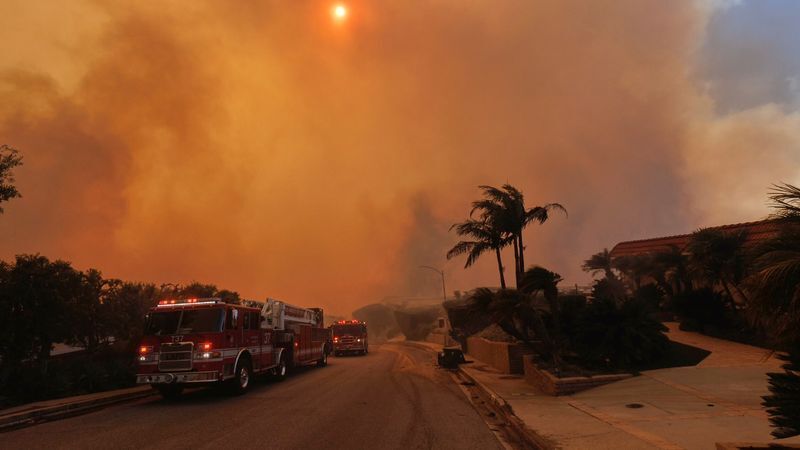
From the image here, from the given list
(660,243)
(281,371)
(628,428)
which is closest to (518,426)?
(628,428)

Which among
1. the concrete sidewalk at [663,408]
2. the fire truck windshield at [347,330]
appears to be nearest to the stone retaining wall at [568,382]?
the concrete sidewalk at [663,408]

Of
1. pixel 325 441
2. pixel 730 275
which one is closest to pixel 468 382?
pixel 325 441

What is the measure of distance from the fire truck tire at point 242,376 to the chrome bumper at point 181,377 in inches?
49.7

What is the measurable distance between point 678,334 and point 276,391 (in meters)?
16.5

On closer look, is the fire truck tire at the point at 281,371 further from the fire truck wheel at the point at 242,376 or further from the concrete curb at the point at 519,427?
the concrete curb at the point at 519,427

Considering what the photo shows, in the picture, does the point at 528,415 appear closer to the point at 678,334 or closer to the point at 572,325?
the point at 572,325

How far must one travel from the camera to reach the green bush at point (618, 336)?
→ 14914mm

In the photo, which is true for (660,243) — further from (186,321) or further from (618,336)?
(186,321)

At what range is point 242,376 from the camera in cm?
1641

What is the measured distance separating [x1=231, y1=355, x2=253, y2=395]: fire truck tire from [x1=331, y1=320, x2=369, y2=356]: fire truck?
73.2 ft

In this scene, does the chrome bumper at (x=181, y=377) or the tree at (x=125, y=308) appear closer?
the chrome bumper at (x=181, y=377)

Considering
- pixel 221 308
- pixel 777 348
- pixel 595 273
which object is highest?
pixel 595 273

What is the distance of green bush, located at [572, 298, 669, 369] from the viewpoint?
14.9 meters

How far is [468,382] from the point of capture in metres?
18.9
